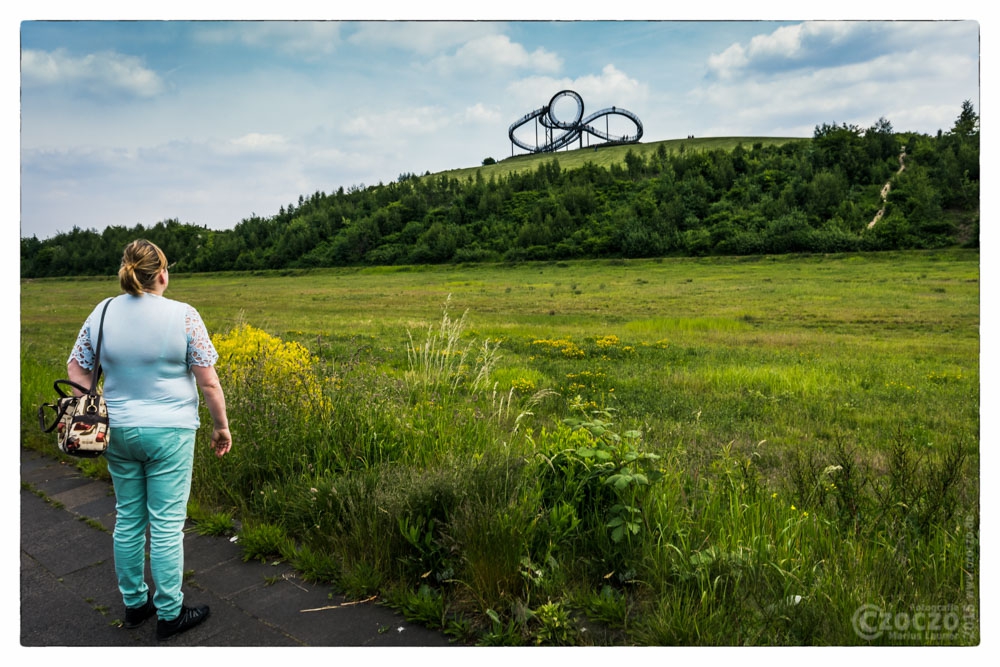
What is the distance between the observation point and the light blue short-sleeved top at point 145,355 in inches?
107

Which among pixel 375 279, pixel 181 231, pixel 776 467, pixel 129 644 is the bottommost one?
pixel 776 467

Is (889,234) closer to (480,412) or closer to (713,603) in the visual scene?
(480,412)

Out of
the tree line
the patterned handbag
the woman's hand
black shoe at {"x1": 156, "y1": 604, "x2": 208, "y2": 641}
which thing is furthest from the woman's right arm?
the tree line

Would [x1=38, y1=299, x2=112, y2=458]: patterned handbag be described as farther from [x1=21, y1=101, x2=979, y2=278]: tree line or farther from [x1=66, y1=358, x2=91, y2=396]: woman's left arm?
[x1=21, y1=101, x2=979, y2=278]: tree line

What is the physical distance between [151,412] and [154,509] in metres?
0.50

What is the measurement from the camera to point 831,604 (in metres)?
2.74

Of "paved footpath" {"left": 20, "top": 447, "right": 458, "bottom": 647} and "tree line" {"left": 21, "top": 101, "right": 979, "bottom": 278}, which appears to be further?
"tree line" {"left": 21, "top": 101, "right": 979, "bottom": 278}

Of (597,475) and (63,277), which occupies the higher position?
(63,277)

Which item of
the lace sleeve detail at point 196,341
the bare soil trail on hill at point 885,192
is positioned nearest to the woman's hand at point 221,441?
the lace sleeve detail at point 196,341

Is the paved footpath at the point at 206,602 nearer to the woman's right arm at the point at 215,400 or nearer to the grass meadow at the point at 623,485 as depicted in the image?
the grass meadow at the point at 623,485

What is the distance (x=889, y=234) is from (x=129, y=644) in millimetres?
11035

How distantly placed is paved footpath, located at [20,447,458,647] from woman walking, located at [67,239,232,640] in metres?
0.13

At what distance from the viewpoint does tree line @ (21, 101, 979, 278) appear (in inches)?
304

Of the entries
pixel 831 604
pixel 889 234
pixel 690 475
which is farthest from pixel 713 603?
pixel 889 234
